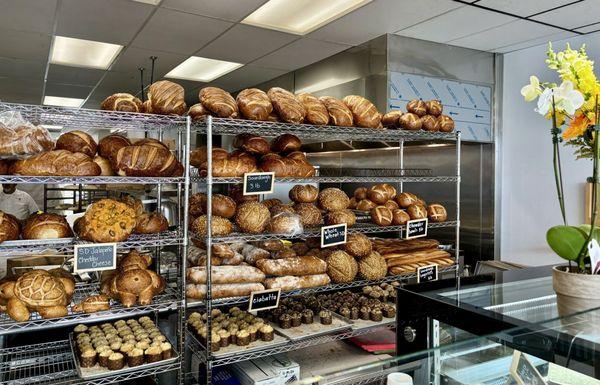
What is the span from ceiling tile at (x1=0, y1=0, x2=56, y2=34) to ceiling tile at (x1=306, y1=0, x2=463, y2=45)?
1.92 m

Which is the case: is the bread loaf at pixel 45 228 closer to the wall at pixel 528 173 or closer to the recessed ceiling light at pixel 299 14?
the recessed ceiling light at pixel 299 14

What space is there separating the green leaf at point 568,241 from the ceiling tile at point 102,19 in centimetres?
292

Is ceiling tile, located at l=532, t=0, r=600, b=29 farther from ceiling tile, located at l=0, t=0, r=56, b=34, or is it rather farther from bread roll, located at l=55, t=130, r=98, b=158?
ceiling tile, located at l=0, t=0, r=56, b=34

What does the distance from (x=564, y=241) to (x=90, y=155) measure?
1868 mm

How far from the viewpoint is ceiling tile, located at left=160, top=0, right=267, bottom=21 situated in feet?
10.0

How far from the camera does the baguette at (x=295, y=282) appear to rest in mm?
2316

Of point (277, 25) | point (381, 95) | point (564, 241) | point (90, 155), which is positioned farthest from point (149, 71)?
point (564, 241)

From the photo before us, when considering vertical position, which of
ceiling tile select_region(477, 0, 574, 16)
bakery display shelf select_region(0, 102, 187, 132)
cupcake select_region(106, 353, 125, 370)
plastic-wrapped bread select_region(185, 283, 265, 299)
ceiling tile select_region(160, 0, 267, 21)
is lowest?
cupcake select_region(106, 353, 125, 370)

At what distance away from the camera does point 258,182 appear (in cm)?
222

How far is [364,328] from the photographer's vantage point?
2.44 meters

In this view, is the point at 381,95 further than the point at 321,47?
No

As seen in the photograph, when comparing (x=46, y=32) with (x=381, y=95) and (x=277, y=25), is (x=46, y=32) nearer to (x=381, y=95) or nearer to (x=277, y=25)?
(x=277, y=25)

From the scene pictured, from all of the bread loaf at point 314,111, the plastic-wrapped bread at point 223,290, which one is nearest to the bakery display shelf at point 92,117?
the bread loaf at point 314,111

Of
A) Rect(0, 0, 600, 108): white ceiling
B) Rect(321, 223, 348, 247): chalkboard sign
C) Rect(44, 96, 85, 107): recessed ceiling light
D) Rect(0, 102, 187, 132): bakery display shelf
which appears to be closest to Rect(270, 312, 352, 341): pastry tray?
Rect(321, 223, 348, 247): chalkboard sign
